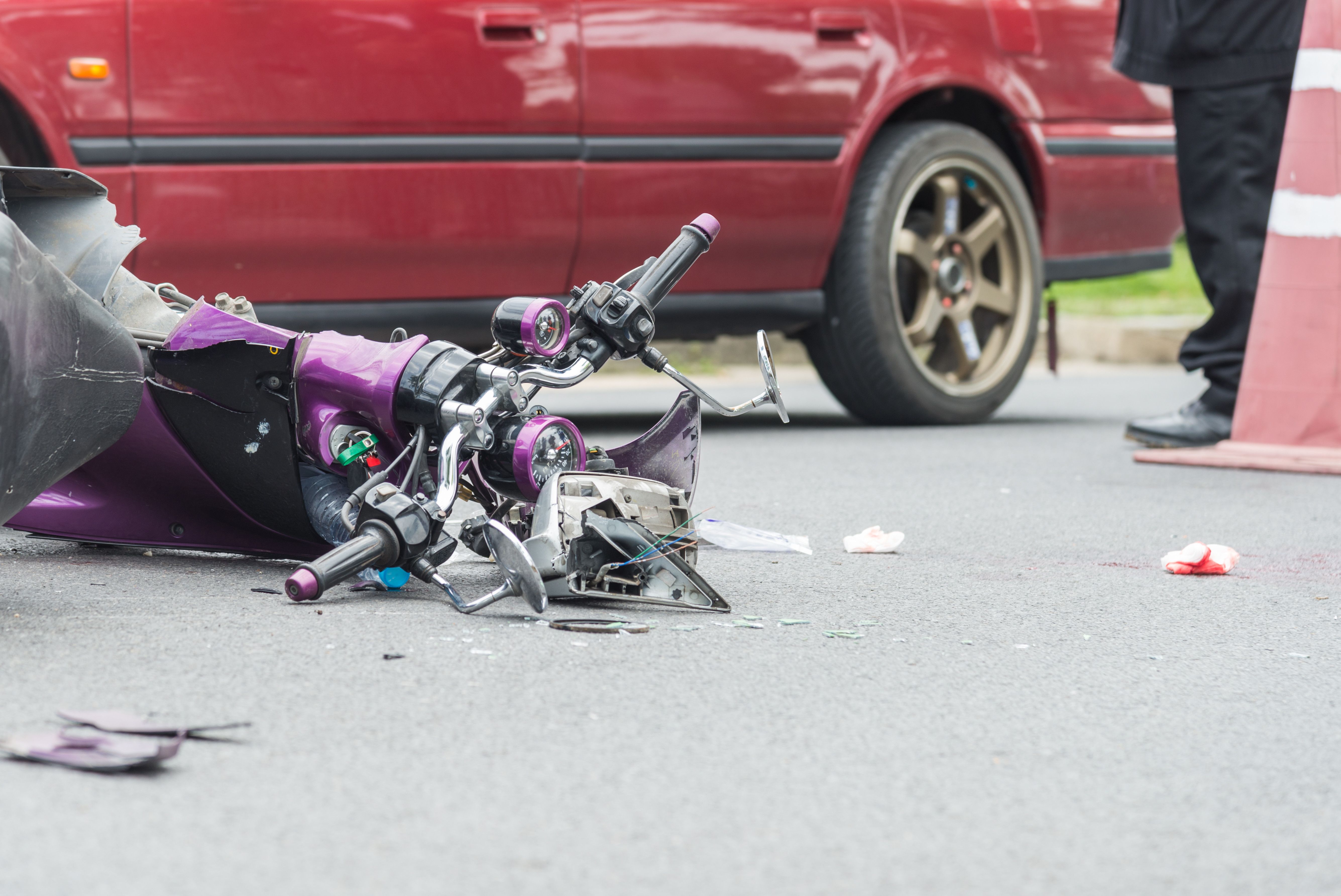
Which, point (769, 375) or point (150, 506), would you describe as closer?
point (769, 375)

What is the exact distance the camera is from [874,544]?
10.4 ft

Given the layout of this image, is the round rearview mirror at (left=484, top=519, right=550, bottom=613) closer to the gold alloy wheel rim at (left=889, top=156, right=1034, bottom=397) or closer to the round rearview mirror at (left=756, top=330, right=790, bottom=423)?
the round rearview mirror at (left=756, top=330, right=790, bottom=423)

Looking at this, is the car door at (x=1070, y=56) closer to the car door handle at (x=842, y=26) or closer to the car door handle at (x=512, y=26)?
the car door handle at (x=842, y=26)

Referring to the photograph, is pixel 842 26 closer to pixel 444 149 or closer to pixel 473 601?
pixel 444 149

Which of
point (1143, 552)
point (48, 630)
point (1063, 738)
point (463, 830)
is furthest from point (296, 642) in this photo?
point (1143, 552)

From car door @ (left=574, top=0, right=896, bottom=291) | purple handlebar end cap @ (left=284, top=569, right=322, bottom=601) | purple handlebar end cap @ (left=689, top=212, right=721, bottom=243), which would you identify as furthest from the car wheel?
purple handlebar end cap @ (left=284, top=569, right=322, bottom=601)

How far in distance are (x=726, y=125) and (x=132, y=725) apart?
340cm

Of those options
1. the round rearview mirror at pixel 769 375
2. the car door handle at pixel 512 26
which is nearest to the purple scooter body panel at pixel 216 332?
the round rearview mirror at pixel 769 375

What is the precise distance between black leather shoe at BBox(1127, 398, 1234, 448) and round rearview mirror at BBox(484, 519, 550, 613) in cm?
291

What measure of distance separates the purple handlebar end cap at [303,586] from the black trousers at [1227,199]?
10.1 feet

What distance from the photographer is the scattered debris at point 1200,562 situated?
9.78 feet

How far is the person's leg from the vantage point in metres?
4.79

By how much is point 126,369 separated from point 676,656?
3.09ft

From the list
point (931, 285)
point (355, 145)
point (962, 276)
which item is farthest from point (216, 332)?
point (962, 276)
